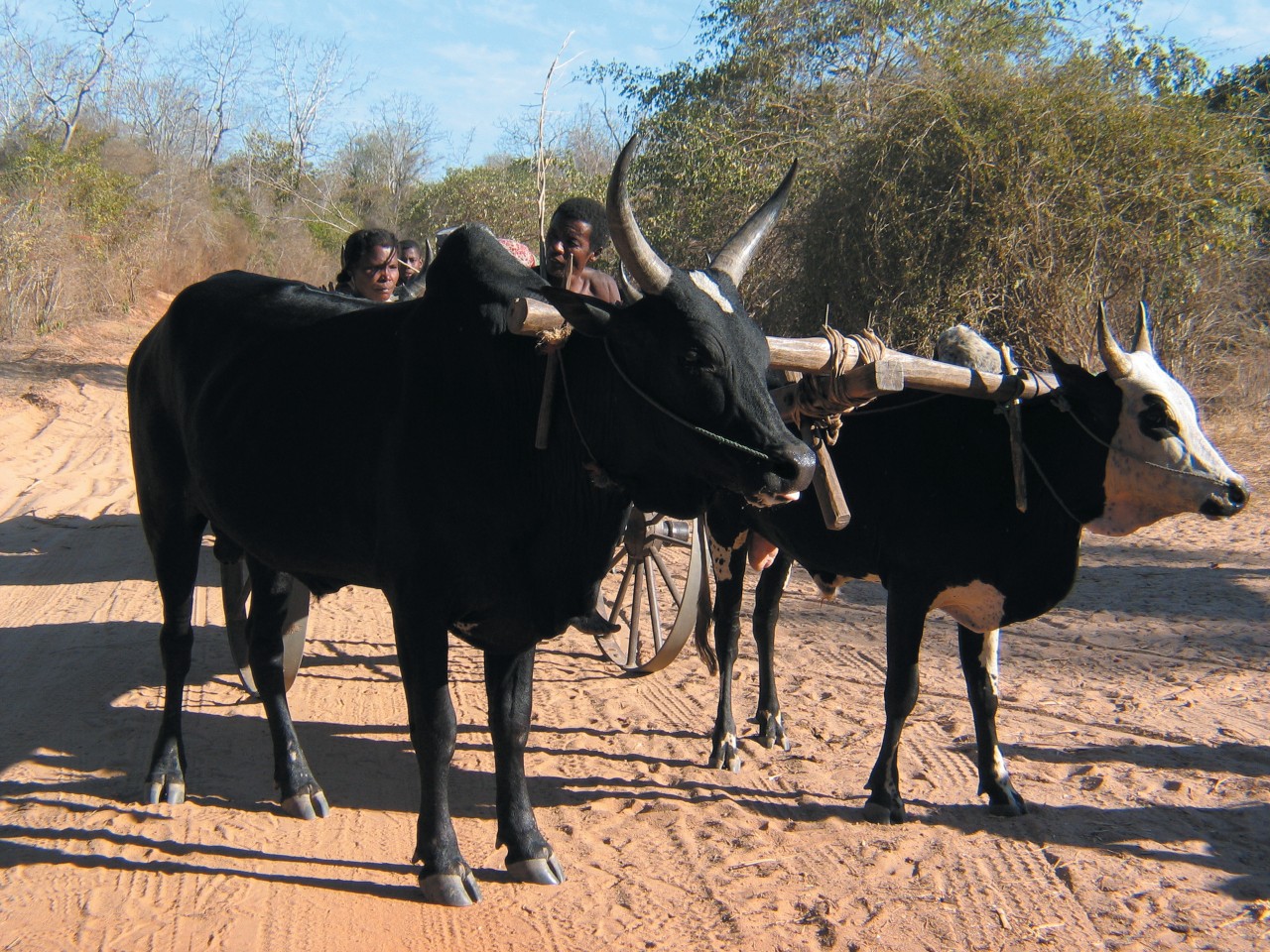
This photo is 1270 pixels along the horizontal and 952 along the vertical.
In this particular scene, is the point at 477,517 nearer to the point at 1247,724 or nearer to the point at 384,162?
the point at 1247,724

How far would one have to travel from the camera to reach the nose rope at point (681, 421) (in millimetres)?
2982

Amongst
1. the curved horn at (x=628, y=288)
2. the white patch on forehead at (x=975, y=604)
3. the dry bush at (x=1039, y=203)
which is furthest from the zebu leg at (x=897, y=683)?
the dry bush at (x=1039, y=203)

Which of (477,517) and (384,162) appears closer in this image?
(477,517)

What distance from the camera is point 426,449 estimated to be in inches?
139

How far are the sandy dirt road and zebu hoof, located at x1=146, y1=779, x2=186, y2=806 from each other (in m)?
Result: 0.05

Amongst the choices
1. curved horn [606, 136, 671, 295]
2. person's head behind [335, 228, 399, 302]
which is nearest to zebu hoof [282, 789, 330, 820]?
curved horn [606, 136, 671, 295]

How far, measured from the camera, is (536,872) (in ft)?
12.4

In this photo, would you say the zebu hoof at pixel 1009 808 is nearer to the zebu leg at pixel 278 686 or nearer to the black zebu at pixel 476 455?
the black zebu at pixel 476 455

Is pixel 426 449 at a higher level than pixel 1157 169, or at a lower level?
lower

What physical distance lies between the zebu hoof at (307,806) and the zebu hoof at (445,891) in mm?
902

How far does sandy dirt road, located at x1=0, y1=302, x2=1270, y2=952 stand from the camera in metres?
3.52

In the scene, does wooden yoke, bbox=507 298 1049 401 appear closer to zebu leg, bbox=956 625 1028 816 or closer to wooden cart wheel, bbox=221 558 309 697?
zebu leg, bbox=956 625 1028 816

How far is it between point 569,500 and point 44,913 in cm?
212

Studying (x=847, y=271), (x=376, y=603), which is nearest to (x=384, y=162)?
(x=847, y=271)
